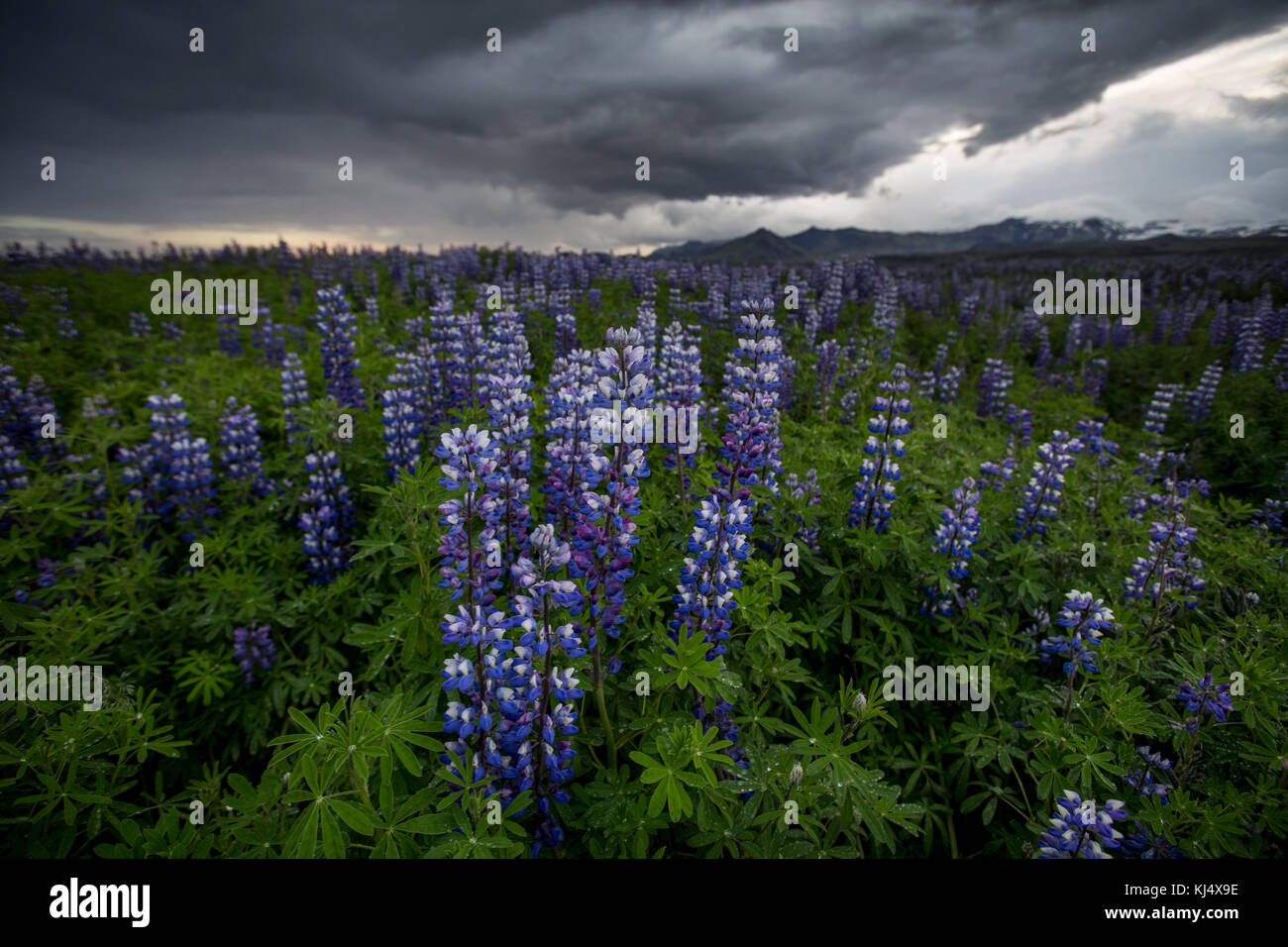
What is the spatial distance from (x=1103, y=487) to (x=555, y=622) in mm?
7203

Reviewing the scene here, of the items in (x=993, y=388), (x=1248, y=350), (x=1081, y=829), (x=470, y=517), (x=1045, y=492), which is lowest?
(x=1081, y=829)

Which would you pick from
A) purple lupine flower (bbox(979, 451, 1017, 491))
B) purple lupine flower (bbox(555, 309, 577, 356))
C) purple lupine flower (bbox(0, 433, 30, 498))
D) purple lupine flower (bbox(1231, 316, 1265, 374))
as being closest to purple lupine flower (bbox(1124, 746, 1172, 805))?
purple lupine flower (bbox(979, 451, 1017, 491))

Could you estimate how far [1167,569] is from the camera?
4316 millimetres

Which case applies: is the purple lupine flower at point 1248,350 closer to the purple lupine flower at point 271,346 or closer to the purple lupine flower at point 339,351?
the purple lupine flower at point 339,351

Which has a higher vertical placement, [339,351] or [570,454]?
[339,351]

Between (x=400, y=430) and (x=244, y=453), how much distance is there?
185 centimetres

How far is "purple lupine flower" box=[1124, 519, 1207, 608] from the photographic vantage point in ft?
13.6

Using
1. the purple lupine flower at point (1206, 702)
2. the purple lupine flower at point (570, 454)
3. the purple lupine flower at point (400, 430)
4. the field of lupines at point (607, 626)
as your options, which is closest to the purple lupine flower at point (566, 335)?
the field of lupines at point (607, 626)

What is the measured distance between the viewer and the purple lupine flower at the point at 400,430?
5.50 metres

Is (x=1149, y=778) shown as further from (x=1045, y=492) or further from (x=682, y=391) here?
(x=682, y=391)

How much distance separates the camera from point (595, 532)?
8.91 feet

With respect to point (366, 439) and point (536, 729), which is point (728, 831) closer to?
point (536, 729)

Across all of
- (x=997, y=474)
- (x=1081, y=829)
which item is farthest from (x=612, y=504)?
(x=997, y=474)
